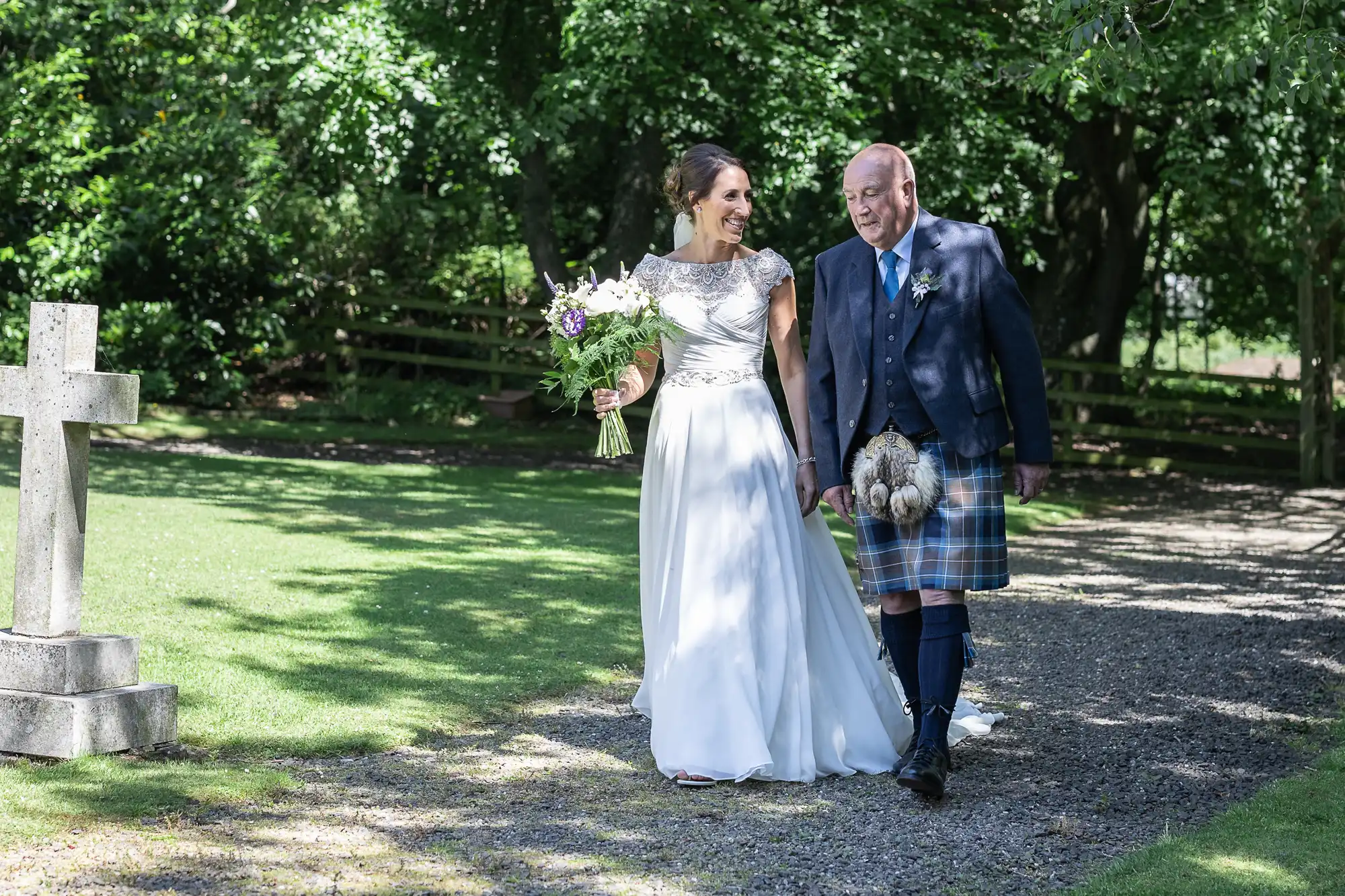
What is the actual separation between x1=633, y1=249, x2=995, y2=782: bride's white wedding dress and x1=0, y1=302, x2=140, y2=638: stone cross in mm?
1866

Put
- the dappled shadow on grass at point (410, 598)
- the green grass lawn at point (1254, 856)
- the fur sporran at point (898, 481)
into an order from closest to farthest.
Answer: the green grass lawn at point (1254, 856), the fur sporran at point (898, 481), the dappled shadow on grass at point (410, 598)

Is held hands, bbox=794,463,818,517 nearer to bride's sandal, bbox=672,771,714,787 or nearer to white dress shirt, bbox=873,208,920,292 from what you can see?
white dress shirt, bbox=873,208,920,292

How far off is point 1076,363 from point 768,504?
1295 cm

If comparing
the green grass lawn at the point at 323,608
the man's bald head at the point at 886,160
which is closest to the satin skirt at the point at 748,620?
the man's bald head at the point at 886,160

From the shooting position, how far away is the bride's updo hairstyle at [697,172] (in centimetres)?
522

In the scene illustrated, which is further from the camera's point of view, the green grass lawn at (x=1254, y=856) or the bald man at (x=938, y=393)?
the bald man at (x=938, y=393)

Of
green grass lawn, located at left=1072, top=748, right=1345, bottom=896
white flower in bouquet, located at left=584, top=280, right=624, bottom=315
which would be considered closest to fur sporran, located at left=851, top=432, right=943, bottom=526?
white flower in bouquet, located at left=584, top=280, right=624, bottom=315

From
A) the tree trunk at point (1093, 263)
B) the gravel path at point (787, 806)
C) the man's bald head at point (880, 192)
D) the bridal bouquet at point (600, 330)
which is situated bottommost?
the gravel path at point (787, 806)

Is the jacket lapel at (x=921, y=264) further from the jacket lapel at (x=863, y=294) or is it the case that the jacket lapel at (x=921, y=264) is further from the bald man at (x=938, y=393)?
the jacket lapel at (x=863, y=294)

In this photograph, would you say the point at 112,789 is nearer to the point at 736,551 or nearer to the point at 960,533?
the point at 736,551

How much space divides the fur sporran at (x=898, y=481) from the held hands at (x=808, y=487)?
1.27 feet

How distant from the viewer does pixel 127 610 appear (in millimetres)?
7117

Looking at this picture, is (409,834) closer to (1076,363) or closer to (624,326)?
(624,326)

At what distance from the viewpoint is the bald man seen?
477 cm
